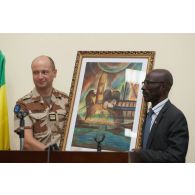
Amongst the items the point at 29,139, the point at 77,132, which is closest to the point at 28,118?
the point at 29,139

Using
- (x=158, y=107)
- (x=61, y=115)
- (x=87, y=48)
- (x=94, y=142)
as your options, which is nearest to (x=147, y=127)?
(x=158, y=107)

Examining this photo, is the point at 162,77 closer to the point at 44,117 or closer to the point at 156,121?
the point at 156,121

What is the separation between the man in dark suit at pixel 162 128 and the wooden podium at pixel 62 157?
13 cm

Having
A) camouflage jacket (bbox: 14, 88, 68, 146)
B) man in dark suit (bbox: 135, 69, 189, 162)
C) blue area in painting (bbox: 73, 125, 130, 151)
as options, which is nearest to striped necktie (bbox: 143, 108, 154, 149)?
man in dark suit (bbox: 135, 69, 189, 162)

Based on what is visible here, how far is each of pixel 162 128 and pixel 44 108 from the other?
3.44 feet

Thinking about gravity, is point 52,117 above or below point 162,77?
below

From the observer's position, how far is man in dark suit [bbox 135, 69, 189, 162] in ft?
7.98

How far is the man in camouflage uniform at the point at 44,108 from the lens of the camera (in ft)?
10.3

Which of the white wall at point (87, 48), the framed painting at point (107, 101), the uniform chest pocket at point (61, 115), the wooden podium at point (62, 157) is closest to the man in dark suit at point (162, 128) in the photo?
the wooden podium at point (62, 157)

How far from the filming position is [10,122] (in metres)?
3.96

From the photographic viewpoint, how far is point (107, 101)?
3.28 meters

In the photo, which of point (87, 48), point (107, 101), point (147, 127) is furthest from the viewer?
point (87, 48)

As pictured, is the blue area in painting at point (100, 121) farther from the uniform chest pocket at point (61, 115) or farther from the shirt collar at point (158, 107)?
the shirt collar at point (158, 107)

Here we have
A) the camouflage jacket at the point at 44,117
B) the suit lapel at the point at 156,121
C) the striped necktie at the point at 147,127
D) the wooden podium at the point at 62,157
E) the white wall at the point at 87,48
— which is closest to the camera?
the wooden podium at the point at 62,157
